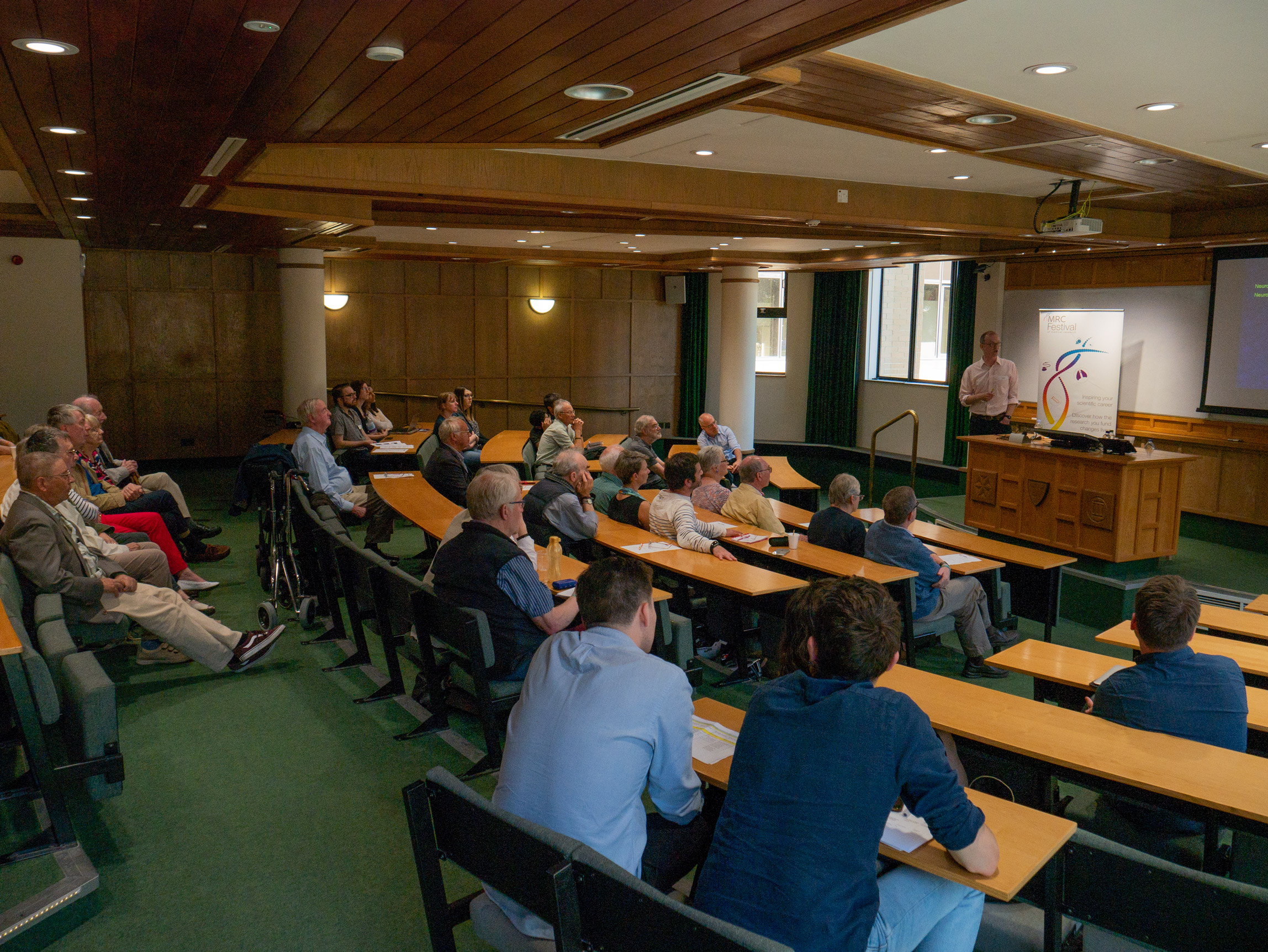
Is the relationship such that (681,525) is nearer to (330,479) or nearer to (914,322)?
(330,479)

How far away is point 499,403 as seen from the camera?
13492mm

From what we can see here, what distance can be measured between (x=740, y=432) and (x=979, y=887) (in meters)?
11.3

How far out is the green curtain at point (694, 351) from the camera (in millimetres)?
15305

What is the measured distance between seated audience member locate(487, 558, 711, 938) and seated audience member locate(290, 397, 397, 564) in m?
4.77

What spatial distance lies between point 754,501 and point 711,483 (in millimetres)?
362

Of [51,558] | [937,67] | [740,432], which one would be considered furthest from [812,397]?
[51,558]

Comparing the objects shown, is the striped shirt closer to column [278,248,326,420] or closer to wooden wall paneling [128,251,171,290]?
column [278,248,326,420]

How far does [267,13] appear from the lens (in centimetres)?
239

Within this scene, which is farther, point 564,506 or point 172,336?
point 172,336

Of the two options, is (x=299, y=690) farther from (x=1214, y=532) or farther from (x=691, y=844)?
(x=1214, y=532)

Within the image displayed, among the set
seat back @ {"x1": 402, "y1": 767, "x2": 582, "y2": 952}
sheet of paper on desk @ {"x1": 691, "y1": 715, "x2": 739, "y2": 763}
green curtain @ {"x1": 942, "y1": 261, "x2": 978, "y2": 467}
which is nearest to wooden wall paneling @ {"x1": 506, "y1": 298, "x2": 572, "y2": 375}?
green curtain @ {"x1": 942, "y1": 261, "x2": 978, "y2": 467}

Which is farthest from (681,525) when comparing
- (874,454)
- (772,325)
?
(772,325)

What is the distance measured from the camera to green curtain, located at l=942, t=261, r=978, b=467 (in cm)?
1190

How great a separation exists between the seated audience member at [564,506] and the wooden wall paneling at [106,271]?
931 centimetres
